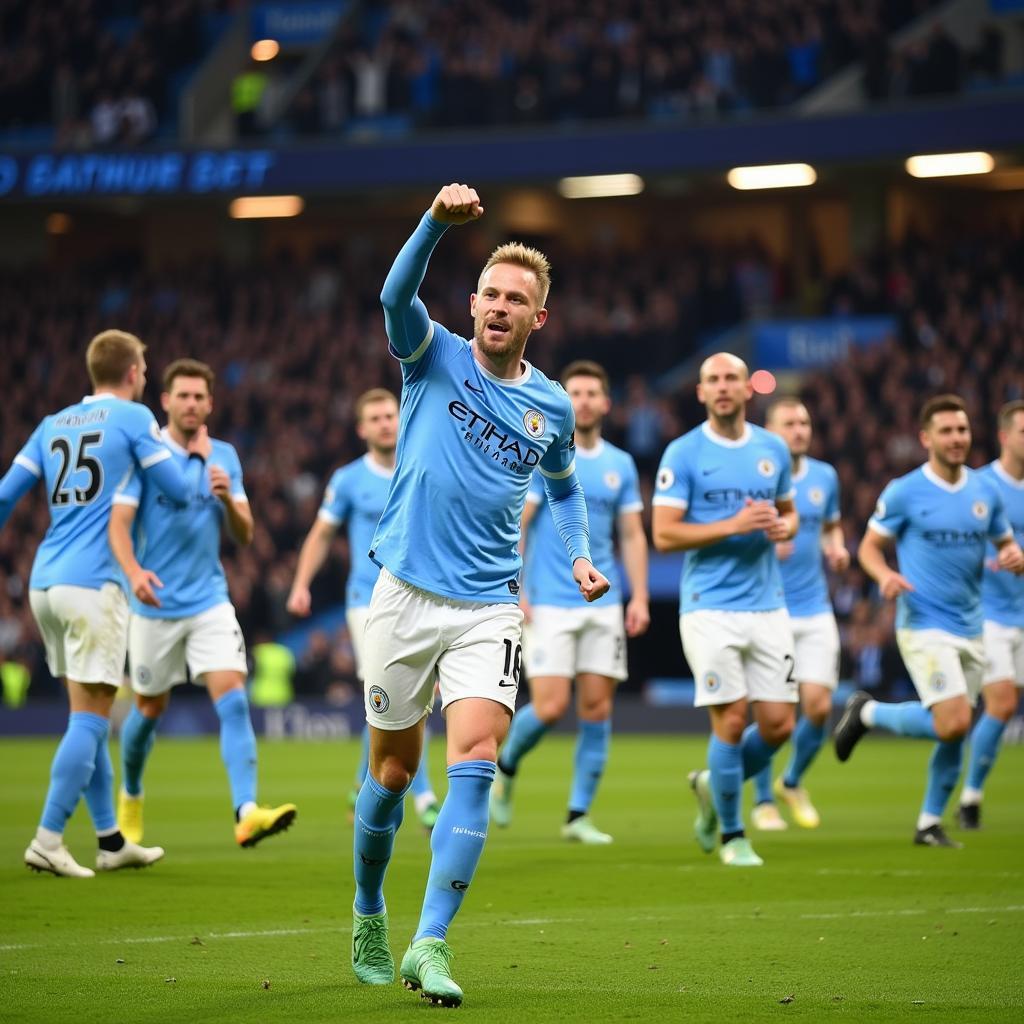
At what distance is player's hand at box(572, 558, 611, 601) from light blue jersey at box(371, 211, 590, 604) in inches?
9.4

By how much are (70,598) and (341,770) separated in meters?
9.92

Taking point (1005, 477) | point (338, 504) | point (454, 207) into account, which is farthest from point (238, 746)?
point (1005, 477)

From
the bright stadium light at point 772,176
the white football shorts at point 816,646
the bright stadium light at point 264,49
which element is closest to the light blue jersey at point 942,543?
the white football shorts at point 816,646

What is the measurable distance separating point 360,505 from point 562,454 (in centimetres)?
629

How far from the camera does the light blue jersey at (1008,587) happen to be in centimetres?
1305

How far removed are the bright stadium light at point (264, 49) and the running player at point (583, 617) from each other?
29.2 metres

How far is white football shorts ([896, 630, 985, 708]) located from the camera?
11305 millimetres

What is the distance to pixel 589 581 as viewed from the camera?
6742mm

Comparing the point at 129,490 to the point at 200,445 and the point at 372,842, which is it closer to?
the point at 200,445

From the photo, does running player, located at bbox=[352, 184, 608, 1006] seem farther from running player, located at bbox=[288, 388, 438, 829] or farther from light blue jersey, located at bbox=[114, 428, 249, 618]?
running player, located at bbox=[288, 388, 438, 829]

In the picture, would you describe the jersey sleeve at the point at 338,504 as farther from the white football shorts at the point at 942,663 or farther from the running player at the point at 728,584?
the white football shorts at the point at 942,663

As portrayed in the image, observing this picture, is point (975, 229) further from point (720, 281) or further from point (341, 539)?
point (341, 539)

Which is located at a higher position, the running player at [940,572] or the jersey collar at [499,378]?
the jersey collar at [499,378]

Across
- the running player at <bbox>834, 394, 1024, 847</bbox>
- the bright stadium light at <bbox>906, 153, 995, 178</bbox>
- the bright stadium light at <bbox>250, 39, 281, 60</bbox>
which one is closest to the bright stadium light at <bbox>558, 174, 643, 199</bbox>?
the bright stadium light at <bbox>906, 153, 995, 178</bbox>
